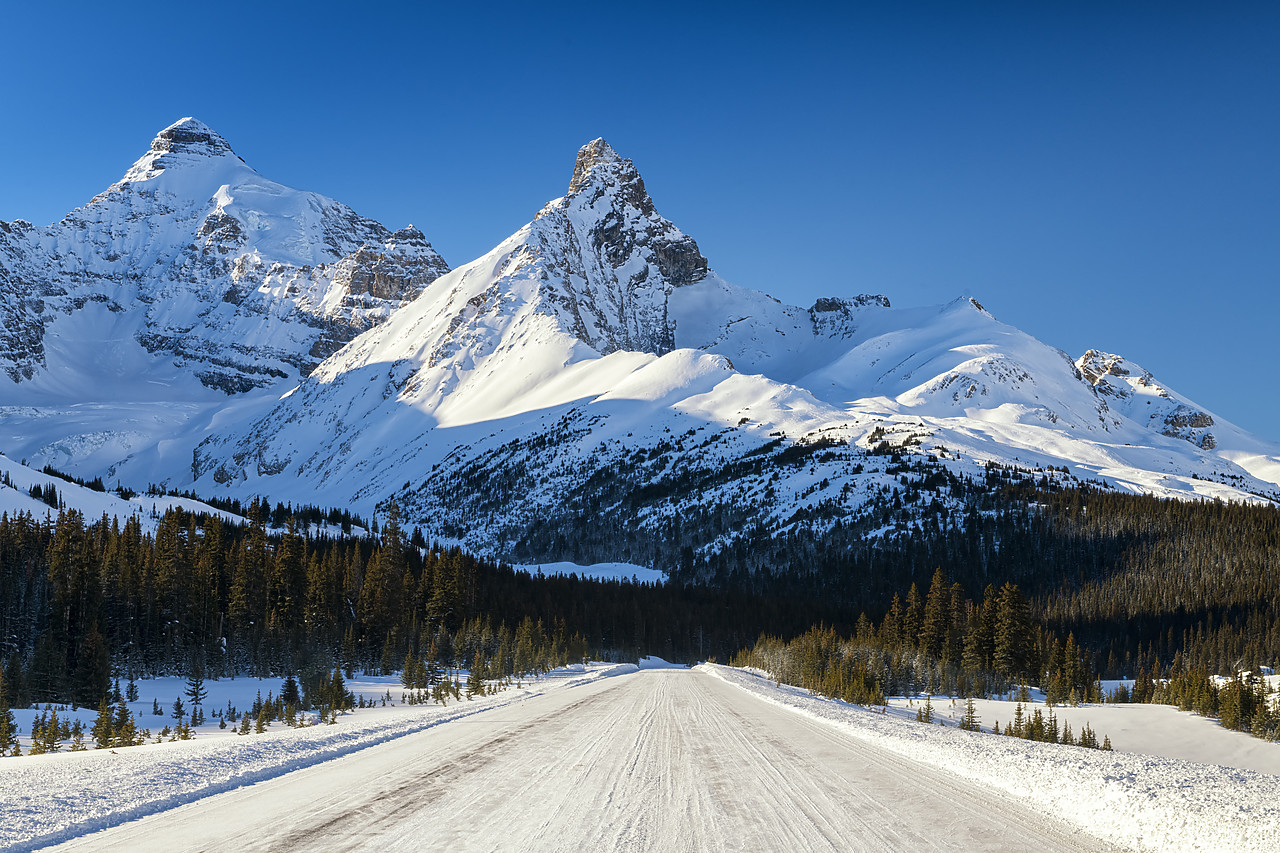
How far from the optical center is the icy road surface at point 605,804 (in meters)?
9.57

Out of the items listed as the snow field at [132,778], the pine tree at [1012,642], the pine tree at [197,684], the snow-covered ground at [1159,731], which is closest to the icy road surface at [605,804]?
the snow field at [132,778]

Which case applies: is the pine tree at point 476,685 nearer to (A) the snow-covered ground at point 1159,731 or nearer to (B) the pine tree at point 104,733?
(B) the pine tree at point 104,733

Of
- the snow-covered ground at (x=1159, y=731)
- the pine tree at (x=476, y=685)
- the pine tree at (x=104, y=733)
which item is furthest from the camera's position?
the pine tree at (x=476, y=685)

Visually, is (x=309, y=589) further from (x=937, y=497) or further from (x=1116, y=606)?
(x=937, y=497)

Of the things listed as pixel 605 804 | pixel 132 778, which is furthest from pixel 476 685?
pixel 605 804

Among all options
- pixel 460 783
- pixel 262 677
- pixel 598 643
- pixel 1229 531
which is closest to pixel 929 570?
pixel 1229 531

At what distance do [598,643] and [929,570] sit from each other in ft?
199

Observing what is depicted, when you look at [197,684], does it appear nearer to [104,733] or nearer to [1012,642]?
[104,733]

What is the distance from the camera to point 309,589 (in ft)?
243

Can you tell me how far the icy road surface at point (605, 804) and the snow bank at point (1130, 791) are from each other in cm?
61

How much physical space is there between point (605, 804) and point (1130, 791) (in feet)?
23.1

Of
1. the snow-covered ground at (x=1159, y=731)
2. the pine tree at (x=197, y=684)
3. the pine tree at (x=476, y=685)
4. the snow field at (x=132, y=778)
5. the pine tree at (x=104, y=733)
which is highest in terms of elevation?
the snow field at (x=132, y=778)

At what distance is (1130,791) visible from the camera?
11500 mm

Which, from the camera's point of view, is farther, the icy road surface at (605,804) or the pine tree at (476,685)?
the pine tree at (476,685)
